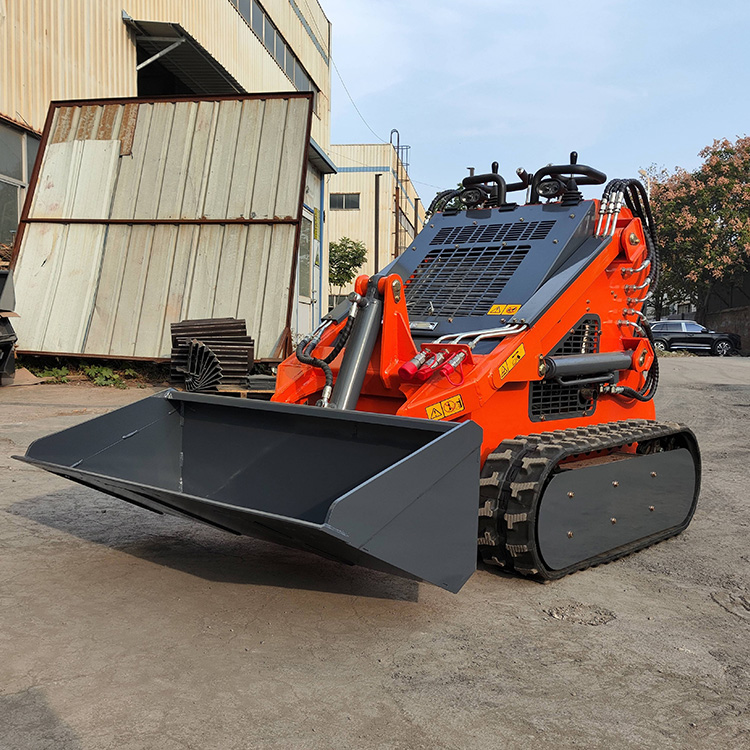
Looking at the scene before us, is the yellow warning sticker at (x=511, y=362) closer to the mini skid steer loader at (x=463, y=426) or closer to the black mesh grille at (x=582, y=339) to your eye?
the mini skid steer loader at (x=463, y=426)

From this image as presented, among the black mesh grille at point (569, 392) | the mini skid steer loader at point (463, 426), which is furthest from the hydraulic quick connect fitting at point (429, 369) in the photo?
the black mesh grille at point (569, 392)

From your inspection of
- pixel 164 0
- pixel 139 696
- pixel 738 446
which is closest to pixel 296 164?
pixel 164 0

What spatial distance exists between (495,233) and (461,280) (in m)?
0.49

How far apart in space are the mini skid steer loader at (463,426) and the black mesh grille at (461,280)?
0.01 meters

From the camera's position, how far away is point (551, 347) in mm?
4641

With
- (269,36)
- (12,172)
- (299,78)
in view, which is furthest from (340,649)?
(299,78)

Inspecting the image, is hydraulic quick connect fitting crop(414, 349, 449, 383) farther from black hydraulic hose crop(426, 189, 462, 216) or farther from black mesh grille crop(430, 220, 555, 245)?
black hydraulic hose crop(426, 189, 462, 216)

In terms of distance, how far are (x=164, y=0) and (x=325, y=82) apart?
1577cm

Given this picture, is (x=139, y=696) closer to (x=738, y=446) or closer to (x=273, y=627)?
(x=273, y=627)

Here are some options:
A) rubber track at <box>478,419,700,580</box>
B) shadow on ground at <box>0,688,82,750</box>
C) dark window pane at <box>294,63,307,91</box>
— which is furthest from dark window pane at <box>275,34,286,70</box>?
shadow on ground at <box>0,688,82,750</box>

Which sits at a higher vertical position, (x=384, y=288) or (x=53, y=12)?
(x=53, y=12)

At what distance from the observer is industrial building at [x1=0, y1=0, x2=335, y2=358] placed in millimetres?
12812

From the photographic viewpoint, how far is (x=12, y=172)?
13.4 m

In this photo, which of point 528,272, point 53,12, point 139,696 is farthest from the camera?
point 53,12
